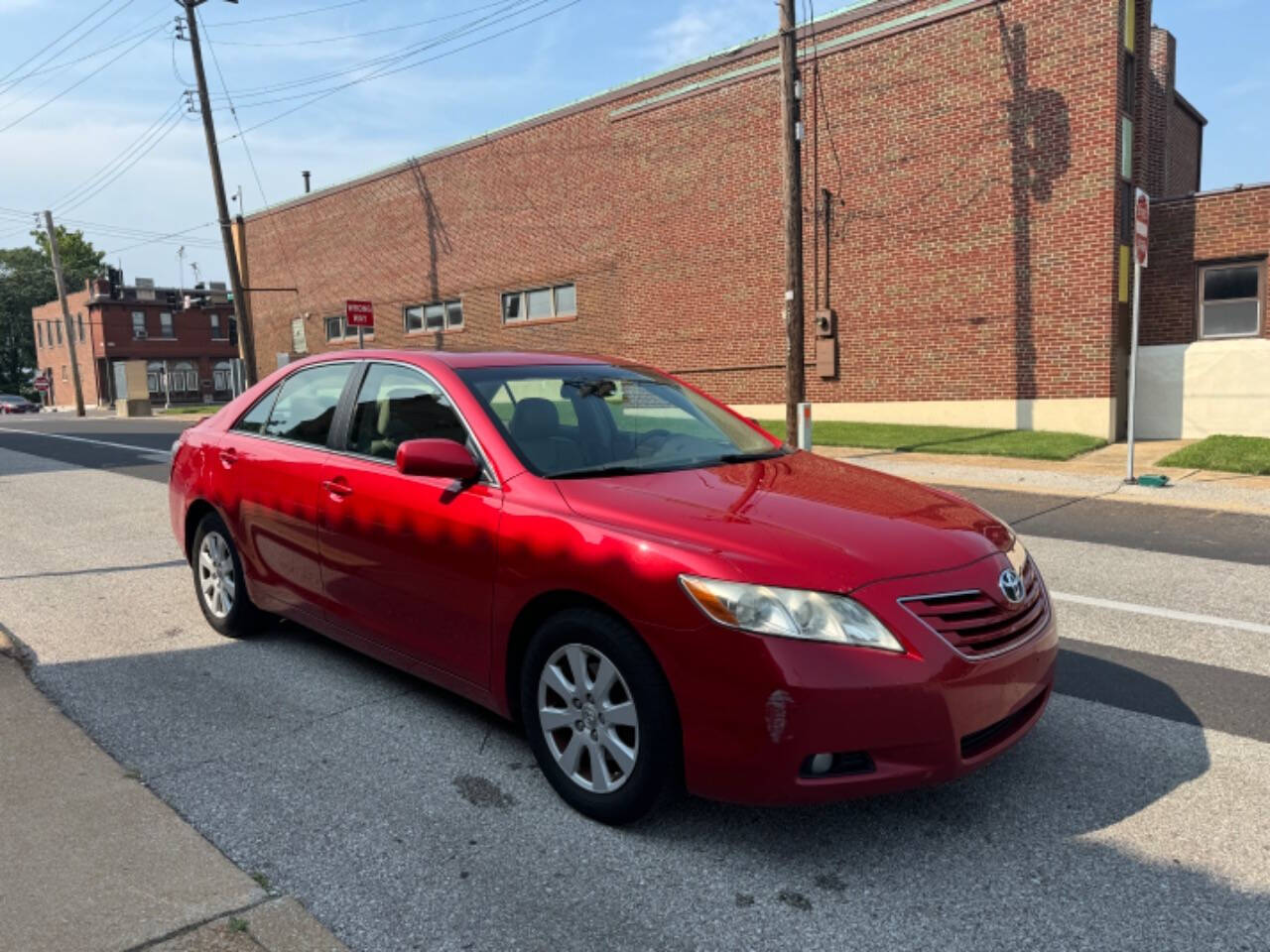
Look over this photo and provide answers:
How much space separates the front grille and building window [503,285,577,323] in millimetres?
21704

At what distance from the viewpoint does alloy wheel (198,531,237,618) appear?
5.22 m

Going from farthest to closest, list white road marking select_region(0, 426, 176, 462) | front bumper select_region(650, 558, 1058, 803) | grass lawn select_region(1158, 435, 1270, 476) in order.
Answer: white road marking select_region(0, 426, 176, 462)
grass lawn select_region(1158, 435, 1270, 476)
front bumper select_region(650, 558, 1058, 803)

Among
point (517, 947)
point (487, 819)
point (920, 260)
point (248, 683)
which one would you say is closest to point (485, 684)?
point (487, 819)

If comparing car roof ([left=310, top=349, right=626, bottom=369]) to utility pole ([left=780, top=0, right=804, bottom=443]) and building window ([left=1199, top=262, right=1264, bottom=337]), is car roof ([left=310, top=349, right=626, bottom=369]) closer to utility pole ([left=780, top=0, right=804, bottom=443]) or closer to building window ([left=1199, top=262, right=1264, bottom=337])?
utility pole ([left=780, top=0, right=804, bottom=443])

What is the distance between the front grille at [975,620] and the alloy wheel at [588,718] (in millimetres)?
949

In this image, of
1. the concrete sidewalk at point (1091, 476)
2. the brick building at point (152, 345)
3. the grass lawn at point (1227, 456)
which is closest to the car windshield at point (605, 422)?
the concrete sidewalk at point (1091, 476)

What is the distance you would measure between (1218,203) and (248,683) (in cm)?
1581

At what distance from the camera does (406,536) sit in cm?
382

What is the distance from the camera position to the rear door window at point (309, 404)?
462cm

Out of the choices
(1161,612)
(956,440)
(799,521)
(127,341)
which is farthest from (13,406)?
(799,521)

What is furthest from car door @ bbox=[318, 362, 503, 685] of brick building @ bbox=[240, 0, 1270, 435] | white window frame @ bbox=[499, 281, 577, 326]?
white window frame @ bbox=[499, 281, 577, 326]

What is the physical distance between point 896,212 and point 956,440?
15.9 ft

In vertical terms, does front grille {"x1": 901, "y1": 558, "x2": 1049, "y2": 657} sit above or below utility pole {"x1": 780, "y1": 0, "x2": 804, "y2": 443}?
below

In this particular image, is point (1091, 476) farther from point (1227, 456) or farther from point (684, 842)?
point (684, 842)
